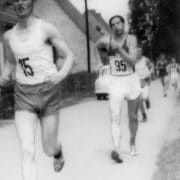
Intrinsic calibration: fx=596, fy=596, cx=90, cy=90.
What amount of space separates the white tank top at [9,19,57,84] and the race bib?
97.8 inches

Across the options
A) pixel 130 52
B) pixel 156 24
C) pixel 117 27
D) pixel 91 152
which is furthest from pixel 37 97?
pixel 156 24

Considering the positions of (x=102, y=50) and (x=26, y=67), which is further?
(x=102, y=50)

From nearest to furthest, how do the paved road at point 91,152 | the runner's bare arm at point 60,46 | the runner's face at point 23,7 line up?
the runner's face at point 23,7
the runner's bare arm at point 60,46
the paved road at point 91,152

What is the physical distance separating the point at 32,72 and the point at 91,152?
3829 mm

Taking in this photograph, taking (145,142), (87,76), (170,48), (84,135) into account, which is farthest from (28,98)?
(170,48)

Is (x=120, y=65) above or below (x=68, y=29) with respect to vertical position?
below

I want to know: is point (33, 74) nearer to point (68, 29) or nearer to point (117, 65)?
point (117, 65)

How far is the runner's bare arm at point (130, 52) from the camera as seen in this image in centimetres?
723

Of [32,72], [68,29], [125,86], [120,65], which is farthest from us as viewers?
[68,29]

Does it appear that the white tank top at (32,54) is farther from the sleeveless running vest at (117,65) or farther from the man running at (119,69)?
the sleeveless running vest at (117,65)

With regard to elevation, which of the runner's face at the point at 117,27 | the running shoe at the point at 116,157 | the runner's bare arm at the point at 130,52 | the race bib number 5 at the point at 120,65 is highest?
the runner's face at the point at 117,27

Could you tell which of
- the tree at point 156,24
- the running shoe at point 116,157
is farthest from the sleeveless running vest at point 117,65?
the tree at point 156,24

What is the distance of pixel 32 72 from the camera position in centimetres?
512

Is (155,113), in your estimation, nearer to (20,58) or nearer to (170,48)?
(20,58)
